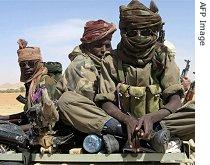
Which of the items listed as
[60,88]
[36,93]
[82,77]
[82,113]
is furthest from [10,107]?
[82,113]

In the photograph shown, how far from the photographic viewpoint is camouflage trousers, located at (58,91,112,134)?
572 cm

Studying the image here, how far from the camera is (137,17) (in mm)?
5754

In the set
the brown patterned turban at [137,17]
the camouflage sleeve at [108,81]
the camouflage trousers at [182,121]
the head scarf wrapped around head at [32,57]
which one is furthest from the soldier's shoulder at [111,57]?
the head scarf wrapped around head at [32,57]

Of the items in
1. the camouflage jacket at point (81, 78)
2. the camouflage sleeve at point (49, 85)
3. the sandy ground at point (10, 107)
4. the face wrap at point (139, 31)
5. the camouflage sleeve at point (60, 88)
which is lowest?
the sandy ground at point (10, 107)

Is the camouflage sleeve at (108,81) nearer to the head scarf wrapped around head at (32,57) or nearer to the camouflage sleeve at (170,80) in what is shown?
the camouflage sleeve at (170,80)

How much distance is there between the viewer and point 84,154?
18.6 feet

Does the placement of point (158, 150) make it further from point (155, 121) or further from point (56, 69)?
point (56, 69)

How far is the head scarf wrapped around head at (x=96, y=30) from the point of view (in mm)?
7234

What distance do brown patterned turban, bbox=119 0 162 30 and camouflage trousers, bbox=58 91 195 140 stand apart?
3.15ft

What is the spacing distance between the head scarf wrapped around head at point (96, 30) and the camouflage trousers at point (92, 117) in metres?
1.54

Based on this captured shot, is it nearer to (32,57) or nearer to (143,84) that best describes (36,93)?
(32,57)

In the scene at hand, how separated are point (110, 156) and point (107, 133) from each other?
0.90 ft
